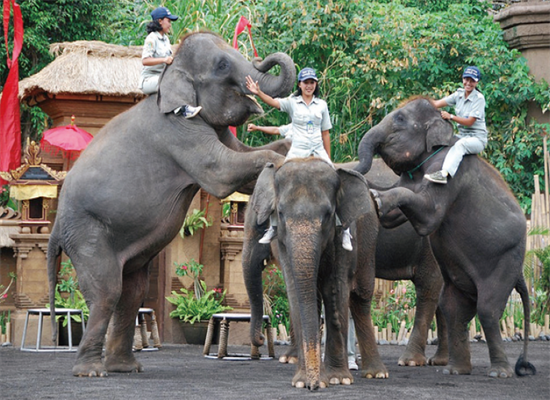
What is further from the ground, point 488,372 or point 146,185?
point 146,185

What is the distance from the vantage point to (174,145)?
8805 mm

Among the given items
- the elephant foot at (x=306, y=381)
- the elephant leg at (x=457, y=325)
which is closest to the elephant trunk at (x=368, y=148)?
the elephant leg at (x=457, y=325)

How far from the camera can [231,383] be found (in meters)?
7.96

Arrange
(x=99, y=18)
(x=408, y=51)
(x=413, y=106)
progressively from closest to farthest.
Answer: (x=413, y=106) < (x=408, y=51) < (x=99, y=18)

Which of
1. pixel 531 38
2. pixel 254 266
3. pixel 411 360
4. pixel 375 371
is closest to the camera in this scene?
pixel 375 371

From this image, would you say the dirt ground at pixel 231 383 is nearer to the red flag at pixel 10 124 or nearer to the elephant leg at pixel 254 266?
the elephant leg at pixel 254 266

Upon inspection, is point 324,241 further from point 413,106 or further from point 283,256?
point 413,106

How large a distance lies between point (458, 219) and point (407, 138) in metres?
0.83

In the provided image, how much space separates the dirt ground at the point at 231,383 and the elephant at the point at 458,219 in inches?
19.5

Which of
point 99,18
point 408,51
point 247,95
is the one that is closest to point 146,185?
point 247,95

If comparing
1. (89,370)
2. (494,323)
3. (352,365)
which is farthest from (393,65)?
(89,370)

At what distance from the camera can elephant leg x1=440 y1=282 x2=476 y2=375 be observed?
354 inches

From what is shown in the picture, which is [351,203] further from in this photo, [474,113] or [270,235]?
[474,113]

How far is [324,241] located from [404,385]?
1240mm
